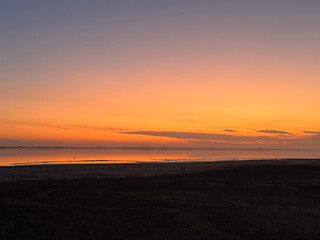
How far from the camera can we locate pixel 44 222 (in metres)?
13.4

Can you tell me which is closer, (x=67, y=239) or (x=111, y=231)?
(x=67, y=239)

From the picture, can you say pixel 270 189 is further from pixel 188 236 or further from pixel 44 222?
pixel 44 222

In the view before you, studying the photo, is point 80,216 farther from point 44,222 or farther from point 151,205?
point 151,205

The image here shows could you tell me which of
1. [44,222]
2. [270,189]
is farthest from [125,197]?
[270,189]

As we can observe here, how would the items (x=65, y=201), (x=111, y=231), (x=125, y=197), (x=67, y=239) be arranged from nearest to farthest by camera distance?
(x=67, y=239) → (x=111, y=231) → (x=65, y=201) → (x=125, y=197)

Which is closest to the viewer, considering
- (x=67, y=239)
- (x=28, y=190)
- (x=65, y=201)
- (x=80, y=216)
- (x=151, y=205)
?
(x=67, y=239)

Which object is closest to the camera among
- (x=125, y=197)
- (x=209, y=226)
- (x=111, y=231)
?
(x=111, y=231)

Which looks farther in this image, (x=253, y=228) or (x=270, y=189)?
(x=270, y=189)

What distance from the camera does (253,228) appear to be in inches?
496

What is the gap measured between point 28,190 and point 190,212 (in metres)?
13.2

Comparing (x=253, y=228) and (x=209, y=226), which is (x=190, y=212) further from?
(x=253, y=228)

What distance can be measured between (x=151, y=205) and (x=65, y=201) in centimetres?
536

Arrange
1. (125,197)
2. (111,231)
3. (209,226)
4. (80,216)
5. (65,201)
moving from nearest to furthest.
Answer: (111,231), (209,226), (80,216), (65,201), (125,197)

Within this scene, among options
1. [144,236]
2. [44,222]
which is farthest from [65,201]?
[144,236]
